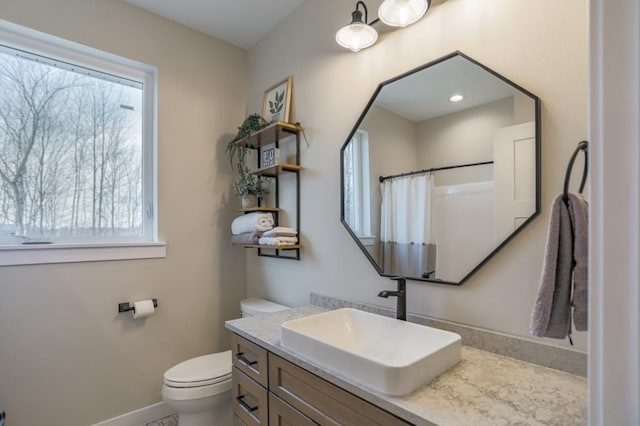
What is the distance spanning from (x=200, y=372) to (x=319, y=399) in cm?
106

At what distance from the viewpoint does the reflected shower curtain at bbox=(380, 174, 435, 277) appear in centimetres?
141

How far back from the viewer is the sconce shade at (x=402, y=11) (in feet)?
4.36

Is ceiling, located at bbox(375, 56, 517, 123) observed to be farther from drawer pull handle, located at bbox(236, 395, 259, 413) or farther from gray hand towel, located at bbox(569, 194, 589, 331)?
drawer pull handle, located at bbox(236, 395, 259, 413)

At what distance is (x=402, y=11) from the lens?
1.36 meters

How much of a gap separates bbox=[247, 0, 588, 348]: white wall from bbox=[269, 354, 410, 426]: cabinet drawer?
579 millimetres

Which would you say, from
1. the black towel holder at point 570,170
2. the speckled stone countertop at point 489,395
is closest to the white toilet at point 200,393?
the speckled stone countertop at point 489,395

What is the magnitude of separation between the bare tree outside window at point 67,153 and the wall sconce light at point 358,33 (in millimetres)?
1550

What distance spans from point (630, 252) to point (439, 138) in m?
0.99

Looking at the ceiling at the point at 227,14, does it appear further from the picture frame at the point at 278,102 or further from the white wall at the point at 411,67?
the picture frame at the point at 278,102

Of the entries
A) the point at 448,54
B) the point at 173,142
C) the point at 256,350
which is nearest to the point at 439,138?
the point at 448,54

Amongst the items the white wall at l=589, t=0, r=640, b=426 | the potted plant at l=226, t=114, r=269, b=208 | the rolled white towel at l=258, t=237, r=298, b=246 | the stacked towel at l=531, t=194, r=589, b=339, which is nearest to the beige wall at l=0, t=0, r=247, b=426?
the potted plant at l=226, t=114, r=269, b=208

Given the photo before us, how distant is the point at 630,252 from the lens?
46 centimetres

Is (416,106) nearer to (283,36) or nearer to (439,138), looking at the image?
(439,138)

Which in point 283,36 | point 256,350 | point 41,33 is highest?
point 283,36
